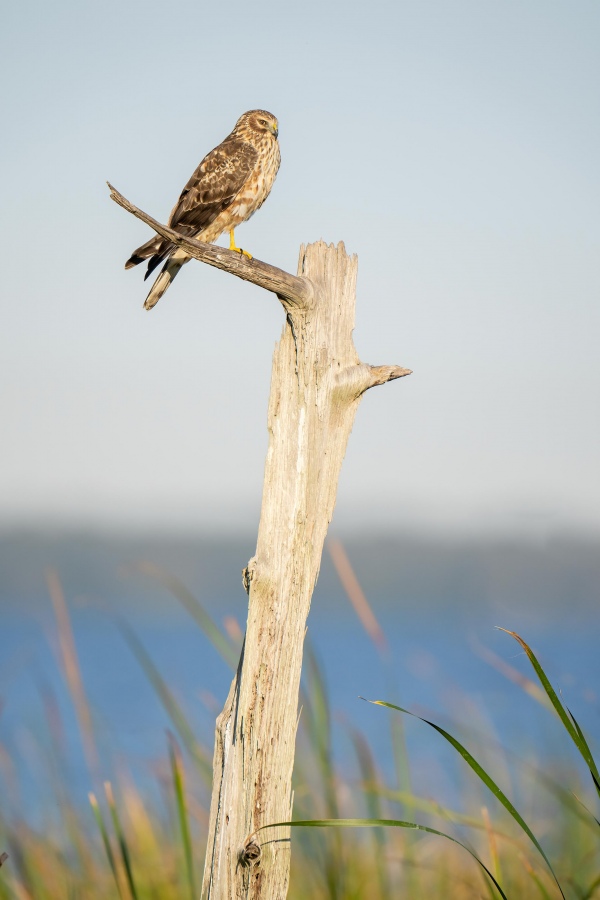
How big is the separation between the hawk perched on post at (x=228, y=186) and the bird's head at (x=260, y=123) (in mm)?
13

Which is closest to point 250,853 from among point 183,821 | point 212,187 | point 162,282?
point 183,821

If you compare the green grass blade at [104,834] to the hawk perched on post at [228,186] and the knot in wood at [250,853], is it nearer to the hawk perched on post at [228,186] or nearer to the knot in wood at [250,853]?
the knot in wood at [250,853]

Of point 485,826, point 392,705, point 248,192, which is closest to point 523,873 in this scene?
point 485,826

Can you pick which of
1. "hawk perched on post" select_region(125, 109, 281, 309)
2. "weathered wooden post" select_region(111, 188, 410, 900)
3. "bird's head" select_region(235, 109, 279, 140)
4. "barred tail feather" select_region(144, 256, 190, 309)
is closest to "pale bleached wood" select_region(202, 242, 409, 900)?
"weathered wooden post" select_region(111, 188, 410, 900)

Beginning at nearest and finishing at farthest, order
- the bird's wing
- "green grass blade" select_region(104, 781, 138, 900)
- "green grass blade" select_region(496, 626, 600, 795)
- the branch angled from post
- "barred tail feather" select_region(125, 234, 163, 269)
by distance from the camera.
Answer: "green grass blade" select_region(496, 626, 600, 795), "green grass blade" select_region(104, 781, 138, 900), the branch angled from post, "barred tail feather" select_region(125, 234, 163, 269), the bird's wing

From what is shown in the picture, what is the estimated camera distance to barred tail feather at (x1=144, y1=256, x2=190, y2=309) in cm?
458

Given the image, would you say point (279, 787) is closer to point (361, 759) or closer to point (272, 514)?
point (361, 759)

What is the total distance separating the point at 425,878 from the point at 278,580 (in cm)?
169

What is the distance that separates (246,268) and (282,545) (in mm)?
999

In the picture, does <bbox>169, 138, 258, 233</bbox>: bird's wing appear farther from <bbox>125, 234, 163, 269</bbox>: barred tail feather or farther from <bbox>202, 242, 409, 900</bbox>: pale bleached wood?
<bbox>202, 242, 409, 900</bbox>: pale bleached wood

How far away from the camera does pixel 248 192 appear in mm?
5180

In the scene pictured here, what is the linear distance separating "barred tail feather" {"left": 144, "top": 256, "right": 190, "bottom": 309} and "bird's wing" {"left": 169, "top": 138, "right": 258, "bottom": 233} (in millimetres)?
557

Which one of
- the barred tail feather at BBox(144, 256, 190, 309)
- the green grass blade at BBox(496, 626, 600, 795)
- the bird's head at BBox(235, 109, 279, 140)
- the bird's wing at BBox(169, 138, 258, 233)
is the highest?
the bird's head at BBox(235, 109, 279, 140)

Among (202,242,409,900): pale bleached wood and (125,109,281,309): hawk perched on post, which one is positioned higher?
(125,109,281,309): hawk perched on post
